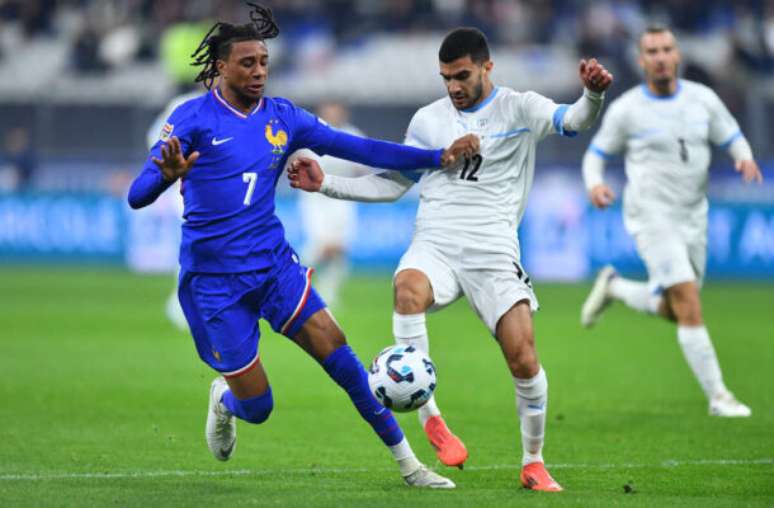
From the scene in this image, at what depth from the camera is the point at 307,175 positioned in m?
7.81

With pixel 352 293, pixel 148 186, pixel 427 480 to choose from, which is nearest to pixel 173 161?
pixel 148 186

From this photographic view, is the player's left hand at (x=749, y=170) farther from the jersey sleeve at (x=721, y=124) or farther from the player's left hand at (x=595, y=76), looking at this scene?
the player's left hand at (x=595, y=76)

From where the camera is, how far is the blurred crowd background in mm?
23531

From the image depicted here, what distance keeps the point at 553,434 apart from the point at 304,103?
15.9m

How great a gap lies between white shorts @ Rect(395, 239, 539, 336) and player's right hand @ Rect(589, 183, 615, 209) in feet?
8.36

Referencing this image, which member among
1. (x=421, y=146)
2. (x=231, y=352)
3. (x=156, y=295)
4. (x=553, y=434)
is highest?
(x=421, y=146)

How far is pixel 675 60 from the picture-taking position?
10.8 meters

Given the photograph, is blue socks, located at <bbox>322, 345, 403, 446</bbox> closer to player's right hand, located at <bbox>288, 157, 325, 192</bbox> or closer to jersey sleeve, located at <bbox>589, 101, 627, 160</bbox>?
player's right hand, located at <bbox>288, 157, 325, 192</bbox>

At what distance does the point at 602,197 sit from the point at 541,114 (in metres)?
2.63

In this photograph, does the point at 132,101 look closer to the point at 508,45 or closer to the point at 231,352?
the point at 508,45

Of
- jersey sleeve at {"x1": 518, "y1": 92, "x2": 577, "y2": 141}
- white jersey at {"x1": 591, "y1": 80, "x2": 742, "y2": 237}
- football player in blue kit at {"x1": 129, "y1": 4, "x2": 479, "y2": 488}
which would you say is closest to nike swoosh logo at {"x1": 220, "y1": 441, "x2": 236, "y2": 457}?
football player in blue kit at {"x1": 129, "y1": 4, "x2": 479, "y2": 488}

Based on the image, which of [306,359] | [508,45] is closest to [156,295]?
[306,359]

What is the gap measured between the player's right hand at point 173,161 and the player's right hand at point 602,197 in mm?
4120

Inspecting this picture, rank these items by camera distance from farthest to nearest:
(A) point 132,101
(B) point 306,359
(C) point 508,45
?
(C) point 508,45, (A) point 132,101, (B) point 306,359
